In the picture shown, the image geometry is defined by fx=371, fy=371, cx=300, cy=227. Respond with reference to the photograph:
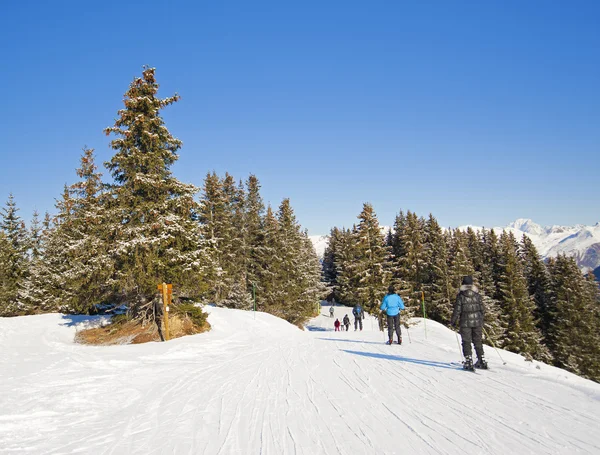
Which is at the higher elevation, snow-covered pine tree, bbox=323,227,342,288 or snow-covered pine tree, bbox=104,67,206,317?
snow-covered pine tree, bbox=323,227,342,288

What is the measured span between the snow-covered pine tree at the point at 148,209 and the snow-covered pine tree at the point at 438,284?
1436 inches

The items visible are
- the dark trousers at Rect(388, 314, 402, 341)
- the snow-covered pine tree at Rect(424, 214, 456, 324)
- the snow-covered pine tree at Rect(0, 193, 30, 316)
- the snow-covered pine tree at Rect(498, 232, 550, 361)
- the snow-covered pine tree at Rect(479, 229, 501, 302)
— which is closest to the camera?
the dark trousers at Rect(388, 314, 402, 341)

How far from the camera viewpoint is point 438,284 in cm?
4769

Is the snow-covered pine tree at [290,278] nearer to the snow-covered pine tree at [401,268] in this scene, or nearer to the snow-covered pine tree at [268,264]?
the snow-covered pine tree at [268,264]

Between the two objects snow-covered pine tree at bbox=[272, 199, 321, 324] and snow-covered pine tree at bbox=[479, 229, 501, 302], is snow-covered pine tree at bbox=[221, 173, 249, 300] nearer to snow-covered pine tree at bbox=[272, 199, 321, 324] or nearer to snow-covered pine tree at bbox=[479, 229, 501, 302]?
snow-covered pine tree at bbox=[272, 199, 321, 324]

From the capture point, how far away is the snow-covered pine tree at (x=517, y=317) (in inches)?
1734

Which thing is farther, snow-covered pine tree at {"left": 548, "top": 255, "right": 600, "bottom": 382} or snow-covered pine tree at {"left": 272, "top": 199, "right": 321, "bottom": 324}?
snow-covered pine tree at {"left": 548, "top": 255, "right": 600, "bottom": 382}

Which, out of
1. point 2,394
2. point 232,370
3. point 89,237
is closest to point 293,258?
point 89,237

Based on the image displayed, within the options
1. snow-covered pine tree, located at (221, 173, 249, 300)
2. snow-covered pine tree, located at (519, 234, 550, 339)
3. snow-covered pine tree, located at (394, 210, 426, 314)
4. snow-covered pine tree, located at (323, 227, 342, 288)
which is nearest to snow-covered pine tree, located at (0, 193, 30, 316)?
snow-covered pine tree, located at (221, 173, 249, 300)

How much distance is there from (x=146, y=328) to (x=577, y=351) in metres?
48.6

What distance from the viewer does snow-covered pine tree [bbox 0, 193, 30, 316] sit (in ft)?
113

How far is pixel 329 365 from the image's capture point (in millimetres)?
9859

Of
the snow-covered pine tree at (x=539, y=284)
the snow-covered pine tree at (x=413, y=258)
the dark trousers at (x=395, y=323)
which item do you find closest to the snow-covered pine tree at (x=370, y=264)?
the snow-covered pine tree at (x=413, y=258)

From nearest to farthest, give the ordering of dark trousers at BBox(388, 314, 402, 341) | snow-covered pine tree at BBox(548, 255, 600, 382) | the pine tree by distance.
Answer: dark trousers at BBox(388, 314, 402, 341) → the pine tree → snow-covered pine tree at BBox(548, 255, 600, 382)
